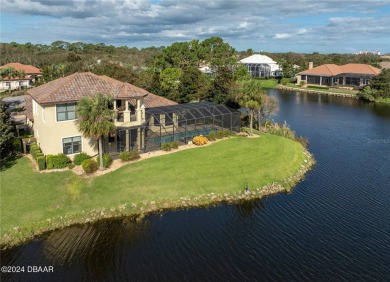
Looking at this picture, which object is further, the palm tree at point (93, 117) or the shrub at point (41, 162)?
the shrub at point (41, 162)

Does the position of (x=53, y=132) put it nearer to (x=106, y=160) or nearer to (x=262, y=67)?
(x=106, y=160)

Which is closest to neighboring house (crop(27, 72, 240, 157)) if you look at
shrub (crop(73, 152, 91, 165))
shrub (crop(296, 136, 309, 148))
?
shrub (crop(73, 152, 91, 165))

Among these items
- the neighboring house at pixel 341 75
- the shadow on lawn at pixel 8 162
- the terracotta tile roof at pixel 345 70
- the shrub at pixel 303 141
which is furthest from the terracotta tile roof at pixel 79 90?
the terracotta tile roof at pixel 345 70

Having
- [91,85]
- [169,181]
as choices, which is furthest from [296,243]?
[91,85]

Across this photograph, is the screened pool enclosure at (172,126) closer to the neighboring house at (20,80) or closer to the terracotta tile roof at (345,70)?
the neighboring house at (20,80)

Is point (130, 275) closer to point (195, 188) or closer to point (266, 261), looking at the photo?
point (266, 261)

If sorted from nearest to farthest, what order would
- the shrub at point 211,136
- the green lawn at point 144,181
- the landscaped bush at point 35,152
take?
the green lawn at point 144,181
the landscaped bush at point 35,152
the shrub at point 211,136
